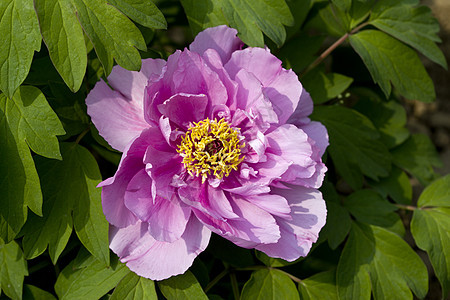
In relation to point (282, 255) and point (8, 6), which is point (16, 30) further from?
point (282, 255)

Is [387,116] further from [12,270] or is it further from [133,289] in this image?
[12,270]

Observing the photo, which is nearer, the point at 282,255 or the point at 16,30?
the point at 16,30

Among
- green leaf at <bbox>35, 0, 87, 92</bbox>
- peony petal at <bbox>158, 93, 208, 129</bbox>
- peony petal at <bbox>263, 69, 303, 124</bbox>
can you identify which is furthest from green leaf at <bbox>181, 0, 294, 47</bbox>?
green leaf at <bbox>35, 0, 87, 92</bbox>

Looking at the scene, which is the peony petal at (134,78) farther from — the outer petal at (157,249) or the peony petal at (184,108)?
the outer petal at (157,249)

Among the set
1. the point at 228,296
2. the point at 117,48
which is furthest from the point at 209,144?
the point at 228,296

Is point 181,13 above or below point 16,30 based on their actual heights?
below
